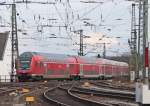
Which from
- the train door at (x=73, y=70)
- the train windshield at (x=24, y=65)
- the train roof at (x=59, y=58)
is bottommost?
the train door at (x=73, y=70)

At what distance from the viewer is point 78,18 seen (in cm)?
5356

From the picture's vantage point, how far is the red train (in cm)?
5381

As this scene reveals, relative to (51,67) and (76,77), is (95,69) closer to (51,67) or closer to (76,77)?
(76,77)

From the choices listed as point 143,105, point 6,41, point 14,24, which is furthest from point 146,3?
point 6,41

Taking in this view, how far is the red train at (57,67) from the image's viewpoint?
177 ft

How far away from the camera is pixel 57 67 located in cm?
5734

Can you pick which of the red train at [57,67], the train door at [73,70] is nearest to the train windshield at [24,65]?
the red train at [57,67]

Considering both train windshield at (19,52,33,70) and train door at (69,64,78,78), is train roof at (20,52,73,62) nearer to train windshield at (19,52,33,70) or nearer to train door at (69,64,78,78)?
train windshield at (19,52,33,70)

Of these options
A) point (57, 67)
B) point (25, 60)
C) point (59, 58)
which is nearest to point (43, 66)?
point (25, 60)

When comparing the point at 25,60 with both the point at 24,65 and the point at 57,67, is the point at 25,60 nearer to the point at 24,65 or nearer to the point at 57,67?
the point at 24,65

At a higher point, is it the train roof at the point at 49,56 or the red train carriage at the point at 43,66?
the train roof at the point at 49,56

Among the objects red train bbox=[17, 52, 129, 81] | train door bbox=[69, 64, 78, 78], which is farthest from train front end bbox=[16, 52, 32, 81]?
→ train door bbox=[69, 64, 78, 78]

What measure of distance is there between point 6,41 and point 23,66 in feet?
98.2

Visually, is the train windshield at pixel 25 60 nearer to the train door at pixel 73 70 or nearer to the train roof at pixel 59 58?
the train roof at pixel 59 58
